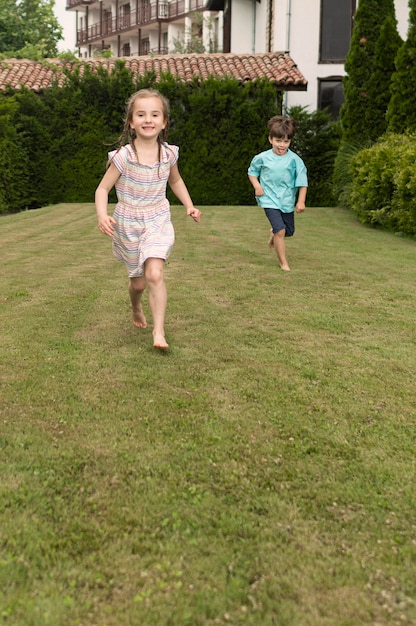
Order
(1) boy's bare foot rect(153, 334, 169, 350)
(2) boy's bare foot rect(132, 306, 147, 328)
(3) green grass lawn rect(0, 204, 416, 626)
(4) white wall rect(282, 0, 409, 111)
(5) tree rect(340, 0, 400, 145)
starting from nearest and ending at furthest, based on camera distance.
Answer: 1. (3) green grass lawn rect(0, 204, 416, 626)
2. (1) boy's bare foot rect(153, 334, 169, 350)
3. (2) boy's bare foot rect(132, 306, 147, 328)
4. (5) tree rect(340, 0, 400, 145)
5. (4) white wall rect(282, 0, 409, 111)

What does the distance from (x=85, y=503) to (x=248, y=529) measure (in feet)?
2.01

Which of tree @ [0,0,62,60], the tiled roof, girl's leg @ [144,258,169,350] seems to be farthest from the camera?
tree @ [0,0,62,60]

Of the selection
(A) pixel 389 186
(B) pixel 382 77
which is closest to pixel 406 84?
(A) pixel 389 186

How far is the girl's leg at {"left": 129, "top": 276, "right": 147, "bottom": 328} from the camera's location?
5.18 metres

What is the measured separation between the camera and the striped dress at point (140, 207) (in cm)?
495

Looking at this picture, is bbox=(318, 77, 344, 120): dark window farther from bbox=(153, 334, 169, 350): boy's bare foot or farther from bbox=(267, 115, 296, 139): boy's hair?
bbox=(153, 334, 169, 350): boy's bare foot

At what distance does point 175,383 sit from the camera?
4.13 m

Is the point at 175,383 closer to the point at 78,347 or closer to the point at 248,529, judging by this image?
the point at 78,347

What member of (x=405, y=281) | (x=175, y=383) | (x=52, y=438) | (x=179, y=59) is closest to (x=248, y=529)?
(x=52, y=438)

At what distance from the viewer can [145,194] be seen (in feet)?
16.4

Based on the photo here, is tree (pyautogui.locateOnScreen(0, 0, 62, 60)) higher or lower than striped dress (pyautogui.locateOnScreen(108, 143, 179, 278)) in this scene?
higher

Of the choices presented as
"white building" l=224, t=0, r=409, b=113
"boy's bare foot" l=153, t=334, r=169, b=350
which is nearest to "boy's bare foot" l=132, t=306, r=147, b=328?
"boy's bare foot" l=153, t=334, r=169, b=350

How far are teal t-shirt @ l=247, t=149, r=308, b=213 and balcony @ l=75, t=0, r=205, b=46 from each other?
41.9 metres

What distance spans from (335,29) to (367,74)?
842cm
